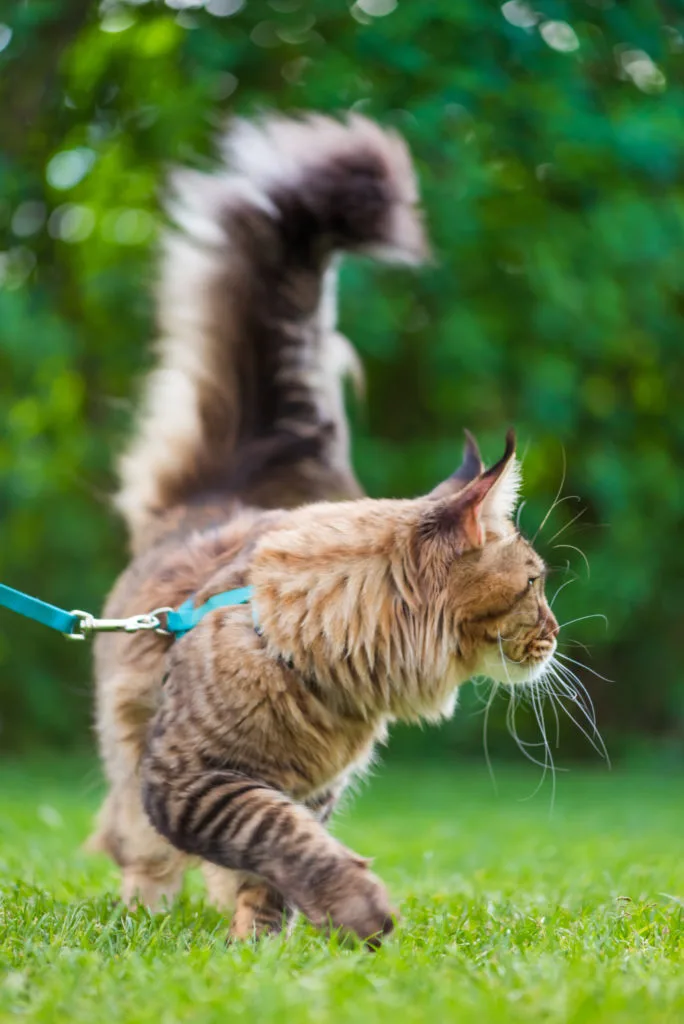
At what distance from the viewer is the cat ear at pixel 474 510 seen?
3084mm

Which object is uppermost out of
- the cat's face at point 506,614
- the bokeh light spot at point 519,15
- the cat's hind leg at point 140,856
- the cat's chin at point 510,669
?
the cat's face at point 506,614

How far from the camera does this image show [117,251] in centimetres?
1130

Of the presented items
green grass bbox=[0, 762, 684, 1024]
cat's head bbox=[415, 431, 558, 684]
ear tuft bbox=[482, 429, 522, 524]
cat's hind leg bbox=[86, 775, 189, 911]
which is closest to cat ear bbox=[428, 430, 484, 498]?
cat's head bbox=[415, 431, 558, 684]

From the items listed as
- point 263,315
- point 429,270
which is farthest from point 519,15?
point 263,315

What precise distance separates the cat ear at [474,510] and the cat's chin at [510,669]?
0.37m

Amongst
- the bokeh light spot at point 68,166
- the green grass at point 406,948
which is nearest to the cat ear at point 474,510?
the green grass at point 406,948

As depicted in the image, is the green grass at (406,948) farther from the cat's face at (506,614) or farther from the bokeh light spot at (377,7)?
the bokeh light spot at (377,7)

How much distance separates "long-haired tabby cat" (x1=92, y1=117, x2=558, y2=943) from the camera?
3146 millimetres

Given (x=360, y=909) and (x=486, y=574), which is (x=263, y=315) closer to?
(x=486, y=574)

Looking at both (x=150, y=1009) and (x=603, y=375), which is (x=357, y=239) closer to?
(x=150, y=1009)

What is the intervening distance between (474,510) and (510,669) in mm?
549

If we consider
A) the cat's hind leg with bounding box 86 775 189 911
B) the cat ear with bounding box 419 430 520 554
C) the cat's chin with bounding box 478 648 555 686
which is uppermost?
the cat ear with bounding box 419 430 520 554

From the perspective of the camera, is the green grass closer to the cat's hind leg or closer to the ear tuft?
the cat's hind leg

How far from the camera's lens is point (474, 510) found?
3.12 metres
